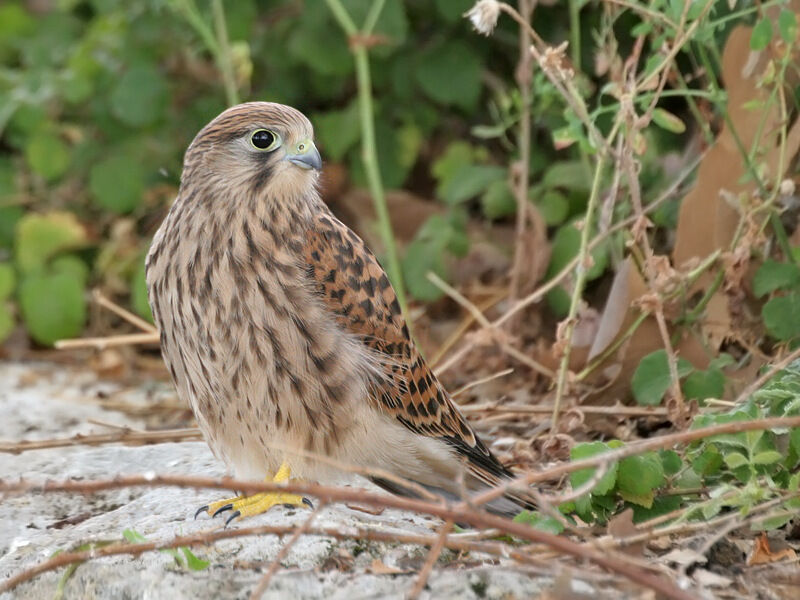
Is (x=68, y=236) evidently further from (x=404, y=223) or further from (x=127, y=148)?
A: (x=404, y=223)

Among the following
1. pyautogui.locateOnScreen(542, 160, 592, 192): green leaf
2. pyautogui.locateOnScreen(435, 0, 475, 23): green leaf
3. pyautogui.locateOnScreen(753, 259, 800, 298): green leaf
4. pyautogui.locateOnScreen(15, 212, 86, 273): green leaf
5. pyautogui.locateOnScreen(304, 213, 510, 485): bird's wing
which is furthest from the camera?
pyautogui.locateOnScreen(15, 212, 86, 273): green leaf

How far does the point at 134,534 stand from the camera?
96.2 inches

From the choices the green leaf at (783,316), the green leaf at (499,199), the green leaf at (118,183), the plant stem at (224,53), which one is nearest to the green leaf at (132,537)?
the green leaf at (783,316)

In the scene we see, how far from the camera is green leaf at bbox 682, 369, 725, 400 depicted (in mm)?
3205

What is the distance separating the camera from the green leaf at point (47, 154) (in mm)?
5113

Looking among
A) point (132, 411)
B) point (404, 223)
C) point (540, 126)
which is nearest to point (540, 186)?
point (540, 126)

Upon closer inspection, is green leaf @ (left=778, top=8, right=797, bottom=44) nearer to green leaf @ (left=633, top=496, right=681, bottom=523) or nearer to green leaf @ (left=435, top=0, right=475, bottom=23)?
green leaf @ (left=633, top=496, right=681, bottom=523)

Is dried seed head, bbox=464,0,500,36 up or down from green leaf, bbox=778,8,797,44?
up

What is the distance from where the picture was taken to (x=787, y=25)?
304 cm

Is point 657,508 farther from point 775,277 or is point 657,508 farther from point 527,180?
point 527,180

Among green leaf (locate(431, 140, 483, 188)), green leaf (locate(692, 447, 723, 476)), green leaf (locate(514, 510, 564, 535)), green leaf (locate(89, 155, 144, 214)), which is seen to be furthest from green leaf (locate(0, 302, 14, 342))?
green leaf (locate(692, 447, 723, 476))

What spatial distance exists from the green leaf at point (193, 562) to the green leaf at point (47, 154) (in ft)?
9.96

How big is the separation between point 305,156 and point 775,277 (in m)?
1.23

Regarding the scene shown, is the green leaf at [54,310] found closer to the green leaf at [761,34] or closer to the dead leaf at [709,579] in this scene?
the green leaf at [761,34]
